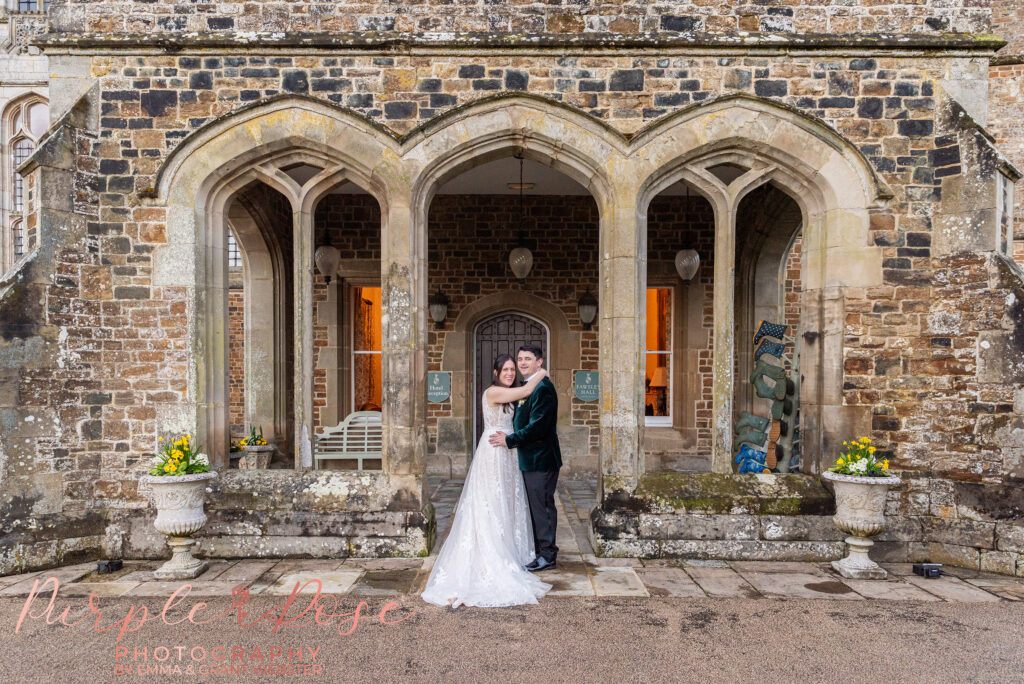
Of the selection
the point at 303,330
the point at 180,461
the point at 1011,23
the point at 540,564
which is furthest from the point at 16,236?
the point at 1011,23

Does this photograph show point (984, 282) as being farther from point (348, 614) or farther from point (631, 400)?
point (348, 614)

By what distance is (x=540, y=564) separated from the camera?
4594mm

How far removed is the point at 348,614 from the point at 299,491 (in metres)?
1.46

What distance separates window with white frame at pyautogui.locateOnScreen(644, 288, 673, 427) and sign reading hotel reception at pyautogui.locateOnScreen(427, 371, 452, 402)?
9.53 feet

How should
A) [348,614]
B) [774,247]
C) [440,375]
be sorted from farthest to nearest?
[440,375] < [774,247] < [348,614]

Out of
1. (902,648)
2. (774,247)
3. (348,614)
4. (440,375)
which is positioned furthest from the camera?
(440,375)

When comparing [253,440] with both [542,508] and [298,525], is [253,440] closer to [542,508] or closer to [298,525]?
[298,525]

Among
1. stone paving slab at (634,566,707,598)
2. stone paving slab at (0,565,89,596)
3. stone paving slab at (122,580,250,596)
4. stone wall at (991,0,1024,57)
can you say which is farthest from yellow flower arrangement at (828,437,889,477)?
stone wall at (991,0,1024,57)

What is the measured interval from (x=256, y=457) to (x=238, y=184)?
3.51m

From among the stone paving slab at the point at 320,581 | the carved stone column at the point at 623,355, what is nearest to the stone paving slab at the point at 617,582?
the carved stone column at the point at 623,355

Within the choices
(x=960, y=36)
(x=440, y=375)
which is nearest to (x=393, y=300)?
(x=440, y=375)

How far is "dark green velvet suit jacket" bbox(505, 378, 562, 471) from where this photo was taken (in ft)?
14.6

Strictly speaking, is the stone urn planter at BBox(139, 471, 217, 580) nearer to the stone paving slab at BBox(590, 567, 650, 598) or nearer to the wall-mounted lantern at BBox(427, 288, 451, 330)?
the stone paving slab at BBox(590, 567, 650, 598)

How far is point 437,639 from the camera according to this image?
347 centimetres
